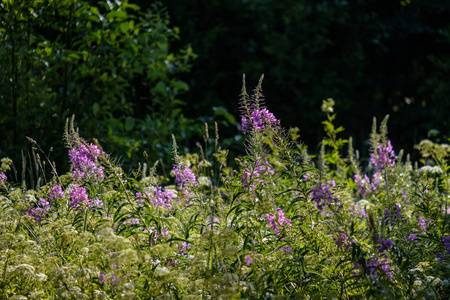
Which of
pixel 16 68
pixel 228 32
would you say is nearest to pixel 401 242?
pixel 16 68

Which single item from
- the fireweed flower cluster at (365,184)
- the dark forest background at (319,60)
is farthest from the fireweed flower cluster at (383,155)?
the dark forest background at (319,60)

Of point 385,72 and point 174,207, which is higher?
point 385,72

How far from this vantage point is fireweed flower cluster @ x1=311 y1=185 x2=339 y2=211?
8.26ft

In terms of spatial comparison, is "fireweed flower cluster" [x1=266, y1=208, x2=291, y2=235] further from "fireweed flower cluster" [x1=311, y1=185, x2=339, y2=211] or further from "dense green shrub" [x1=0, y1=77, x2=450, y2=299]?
"fireweed flower cluster" [x1=311, y1=185, x2=339, y2=211]

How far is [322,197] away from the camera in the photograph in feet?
8.26

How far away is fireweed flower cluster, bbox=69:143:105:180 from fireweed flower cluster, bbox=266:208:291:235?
1.00 metres

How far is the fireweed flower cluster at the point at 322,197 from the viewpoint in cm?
252

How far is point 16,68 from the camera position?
182 inches

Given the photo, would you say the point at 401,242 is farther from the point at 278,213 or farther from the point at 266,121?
the point at 266,121

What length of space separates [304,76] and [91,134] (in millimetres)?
4857

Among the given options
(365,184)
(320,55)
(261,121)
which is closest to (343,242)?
(261,121)

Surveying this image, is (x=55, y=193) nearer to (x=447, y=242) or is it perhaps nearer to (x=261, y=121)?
(x=261, y=121)

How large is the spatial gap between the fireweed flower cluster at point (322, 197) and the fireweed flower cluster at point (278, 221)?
7.3 inches

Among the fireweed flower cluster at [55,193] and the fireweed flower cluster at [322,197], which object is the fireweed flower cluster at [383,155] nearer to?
the fireweed flower cluster at [322,197]
